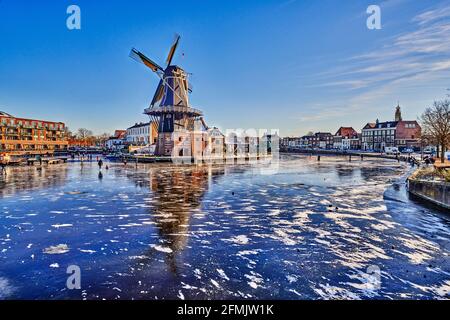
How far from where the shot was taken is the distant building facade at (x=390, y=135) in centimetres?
9500

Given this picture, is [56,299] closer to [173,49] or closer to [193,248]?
[193,248]

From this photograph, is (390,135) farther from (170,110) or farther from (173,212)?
(173,212)

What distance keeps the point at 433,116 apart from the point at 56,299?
170ft

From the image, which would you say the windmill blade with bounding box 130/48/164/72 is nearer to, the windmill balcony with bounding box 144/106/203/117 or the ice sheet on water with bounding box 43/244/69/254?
the windmill balcony with bounding box 144/106/203/117

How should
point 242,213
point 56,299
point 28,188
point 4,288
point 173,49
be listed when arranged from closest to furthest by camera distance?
point 56,299 → point 4,288 → point 242,213 → point 28,188 → point 173,49

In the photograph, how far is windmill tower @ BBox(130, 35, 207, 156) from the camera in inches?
2082

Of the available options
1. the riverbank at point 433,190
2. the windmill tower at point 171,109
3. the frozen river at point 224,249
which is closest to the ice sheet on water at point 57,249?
the frozen river at point 224,249

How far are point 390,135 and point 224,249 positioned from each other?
360 ft

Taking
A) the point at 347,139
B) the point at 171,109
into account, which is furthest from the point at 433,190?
the point at 347,139

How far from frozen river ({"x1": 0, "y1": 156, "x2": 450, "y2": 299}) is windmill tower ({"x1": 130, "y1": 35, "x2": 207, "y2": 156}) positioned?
38.1m

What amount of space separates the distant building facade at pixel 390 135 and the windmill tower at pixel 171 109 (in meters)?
A: 78.4

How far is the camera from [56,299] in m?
5.77

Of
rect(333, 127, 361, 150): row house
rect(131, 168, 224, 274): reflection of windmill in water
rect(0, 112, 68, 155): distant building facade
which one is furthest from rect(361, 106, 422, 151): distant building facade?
rect(0, 112, 68, 155): distant building facade
